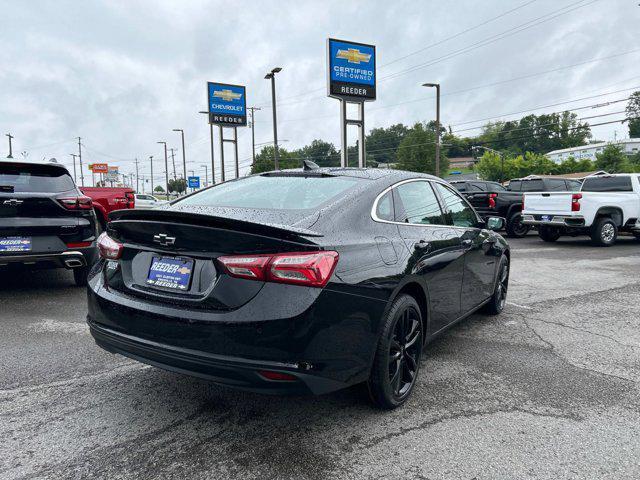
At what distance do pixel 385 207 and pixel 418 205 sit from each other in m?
0.55

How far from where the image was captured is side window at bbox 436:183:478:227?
417 centimetres

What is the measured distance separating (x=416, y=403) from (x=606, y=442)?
1.06 meters

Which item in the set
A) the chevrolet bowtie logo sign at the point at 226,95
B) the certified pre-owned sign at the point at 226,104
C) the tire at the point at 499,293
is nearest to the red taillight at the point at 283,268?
the tire at the point at 499,293

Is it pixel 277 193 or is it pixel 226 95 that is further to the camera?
pixel 226 95

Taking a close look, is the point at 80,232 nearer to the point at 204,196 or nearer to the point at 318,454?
the point at 204,196

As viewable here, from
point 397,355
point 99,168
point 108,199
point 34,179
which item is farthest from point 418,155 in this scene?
point 397,355

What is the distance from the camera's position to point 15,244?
5.41 meters

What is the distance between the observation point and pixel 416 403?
310 cm

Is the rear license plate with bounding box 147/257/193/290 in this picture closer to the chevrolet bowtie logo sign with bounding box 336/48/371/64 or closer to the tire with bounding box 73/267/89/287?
the tire with bounding box 73/267/89/287

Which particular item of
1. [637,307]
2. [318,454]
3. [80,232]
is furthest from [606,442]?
[80,232]

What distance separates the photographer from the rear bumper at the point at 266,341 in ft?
7.63

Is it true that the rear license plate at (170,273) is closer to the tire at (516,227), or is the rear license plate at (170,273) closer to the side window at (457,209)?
the side window at (457,209)

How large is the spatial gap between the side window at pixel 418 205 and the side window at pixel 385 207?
79mm

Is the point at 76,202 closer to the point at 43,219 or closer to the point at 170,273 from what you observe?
the point at 43,219
